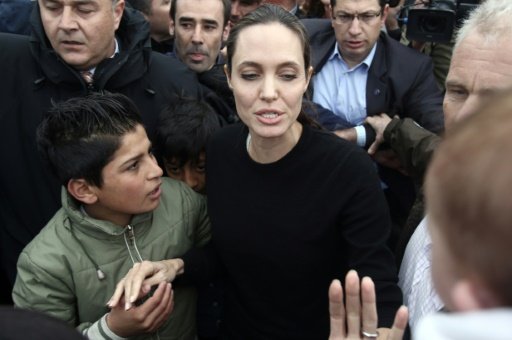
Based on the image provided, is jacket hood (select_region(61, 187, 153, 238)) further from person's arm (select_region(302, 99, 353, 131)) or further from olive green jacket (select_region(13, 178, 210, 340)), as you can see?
person's arm (select_region(302, 99, 353, 131))

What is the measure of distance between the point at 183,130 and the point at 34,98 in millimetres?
589

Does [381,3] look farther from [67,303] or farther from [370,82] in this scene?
[67,303]

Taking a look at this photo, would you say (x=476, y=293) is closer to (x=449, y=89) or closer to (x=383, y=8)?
(x=449, y=89)

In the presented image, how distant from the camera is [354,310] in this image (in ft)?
4.37

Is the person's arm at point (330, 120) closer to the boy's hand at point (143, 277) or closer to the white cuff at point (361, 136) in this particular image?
the white cuff at point (361, 136)

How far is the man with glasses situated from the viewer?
9.08ft

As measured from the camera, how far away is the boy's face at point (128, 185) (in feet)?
6.42

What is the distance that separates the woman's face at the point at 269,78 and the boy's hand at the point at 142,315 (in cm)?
56

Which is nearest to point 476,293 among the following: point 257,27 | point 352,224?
point 352,224

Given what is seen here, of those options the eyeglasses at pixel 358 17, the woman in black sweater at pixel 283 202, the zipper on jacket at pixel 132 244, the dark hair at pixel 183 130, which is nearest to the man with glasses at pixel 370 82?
the eyeglasses at pixel 358 17

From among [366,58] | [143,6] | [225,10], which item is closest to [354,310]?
[366,58]

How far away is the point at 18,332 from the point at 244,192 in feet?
3.42

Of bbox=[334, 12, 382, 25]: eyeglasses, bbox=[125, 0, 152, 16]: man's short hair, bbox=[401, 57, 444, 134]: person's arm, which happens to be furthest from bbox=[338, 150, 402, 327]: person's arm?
bbox=[125, 0, 152, 16]: man's short hair

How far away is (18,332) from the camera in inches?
34.2
